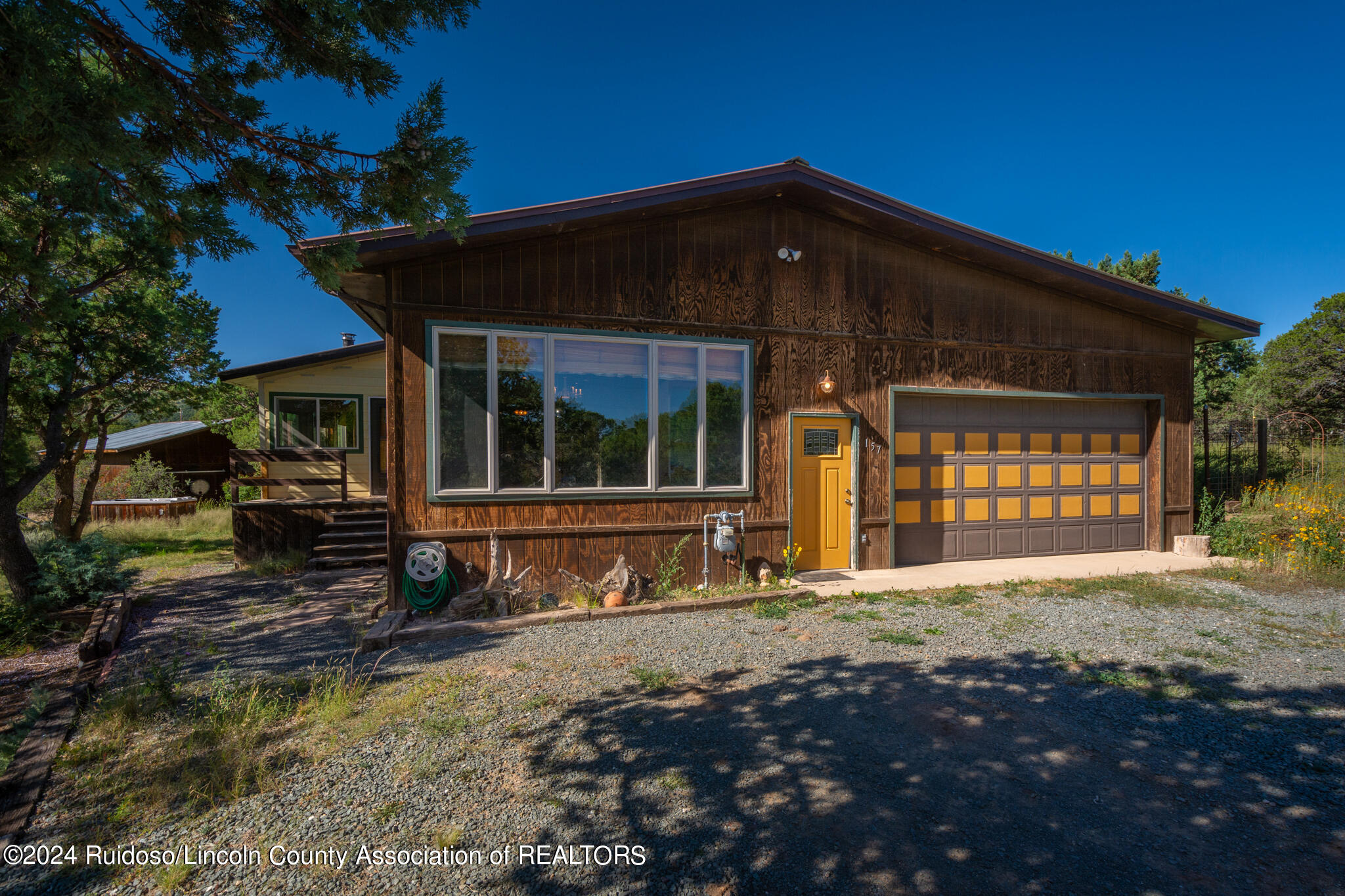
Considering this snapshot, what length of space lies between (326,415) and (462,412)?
26.0 ft

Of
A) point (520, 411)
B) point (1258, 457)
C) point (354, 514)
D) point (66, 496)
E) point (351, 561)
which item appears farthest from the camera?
point (1258, 457)

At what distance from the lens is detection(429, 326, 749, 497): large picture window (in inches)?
232

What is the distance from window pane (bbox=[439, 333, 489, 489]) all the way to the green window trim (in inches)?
275

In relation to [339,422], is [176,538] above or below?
below

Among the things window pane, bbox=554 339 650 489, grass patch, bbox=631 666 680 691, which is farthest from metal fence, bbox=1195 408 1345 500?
grass patch, bbox=631 666 680 691

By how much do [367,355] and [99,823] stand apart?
10944 millimetres

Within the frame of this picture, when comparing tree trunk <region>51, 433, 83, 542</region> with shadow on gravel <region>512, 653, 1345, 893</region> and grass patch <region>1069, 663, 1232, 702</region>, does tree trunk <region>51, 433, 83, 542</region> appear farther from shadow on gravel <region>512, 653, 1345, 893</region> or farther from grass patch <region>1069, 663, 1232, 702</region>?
grass patch <region>1069, 663, 1232, 702</region>

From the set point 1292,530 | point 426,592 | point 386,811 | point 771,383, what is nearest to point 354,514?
point 426,592

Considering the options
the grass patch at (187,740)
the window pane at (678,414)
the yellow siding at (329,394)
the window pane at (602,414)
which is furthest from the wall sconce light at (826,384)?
the yellow siding at (329,394)

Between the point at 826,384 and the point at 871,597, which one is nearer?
the point at 871,597

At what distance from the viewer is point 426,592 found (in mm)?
5656

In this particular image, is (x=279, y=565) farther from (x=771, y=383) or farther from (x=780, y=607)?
(x=771, y=383)

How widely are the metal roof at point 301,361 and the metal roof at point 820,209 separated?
4851mm

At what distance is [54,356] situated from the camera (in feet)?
21.2
